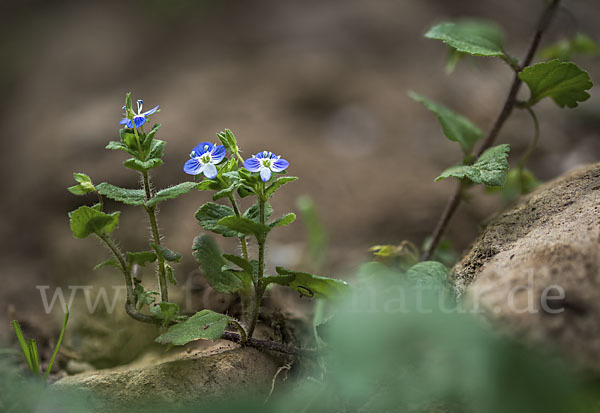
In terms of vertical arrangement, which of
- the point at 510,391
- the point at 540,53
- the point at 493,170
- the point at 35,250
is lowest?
the point at 35,250

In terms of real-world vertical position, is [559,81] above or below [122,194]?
above

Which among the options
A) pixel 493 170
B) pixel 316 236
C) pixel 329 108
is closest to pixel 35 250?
pixel 316 236

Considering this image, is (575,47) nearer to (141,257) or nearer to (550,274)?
(550,274)

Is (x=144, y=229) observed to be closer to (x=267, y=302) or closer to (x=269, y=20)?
(x=267, y=302)

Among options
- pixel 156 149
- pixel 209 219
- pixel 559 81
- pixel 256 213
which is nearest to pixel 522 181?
pixel 559 81

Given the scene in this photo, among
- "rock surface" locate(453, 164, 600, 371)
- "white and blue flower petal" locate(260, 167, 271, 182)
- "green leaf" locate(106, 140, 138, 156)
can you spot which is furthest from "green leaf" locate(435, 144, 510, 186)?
"green leaf" locate(106, 140, 138, 156)

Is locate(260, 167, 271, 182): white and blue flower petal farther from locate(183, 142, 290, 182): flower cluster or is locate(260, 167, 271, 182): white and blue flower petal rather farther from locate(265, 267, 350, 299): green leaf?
locate(265, 267, 350, 299): green leaf
